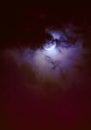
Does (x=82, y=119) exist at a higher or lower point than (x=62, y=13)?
lower

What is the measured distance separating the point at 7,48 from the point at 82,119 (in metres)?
0.63

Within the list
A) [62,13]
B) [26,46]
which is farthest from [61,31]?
[26,46]

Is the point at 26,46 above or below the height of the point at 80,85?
above

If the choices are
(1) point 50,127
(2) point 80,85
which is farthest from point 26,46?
(1) point 50,127

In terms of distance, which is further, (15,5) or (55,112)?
(15,5)

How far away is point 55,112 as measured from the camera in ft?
4.96

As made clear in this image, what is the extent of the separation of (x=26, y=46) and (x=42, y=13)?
0.77ft

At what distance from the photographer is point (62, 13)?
5.27 feet

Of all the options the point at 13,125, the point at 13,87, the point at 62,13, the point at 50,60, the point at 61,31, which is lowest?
the point at 13,125

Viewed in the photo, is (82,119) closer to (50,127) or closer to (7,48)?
(50,127)

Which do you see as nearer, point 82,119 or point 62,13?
point 82,119

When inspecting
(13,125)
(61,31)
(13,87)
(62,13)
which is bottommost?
(13,125)

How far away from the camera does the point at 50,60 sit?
61.0 inches

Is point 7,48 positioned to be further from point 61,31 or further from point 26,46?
point 61,31
